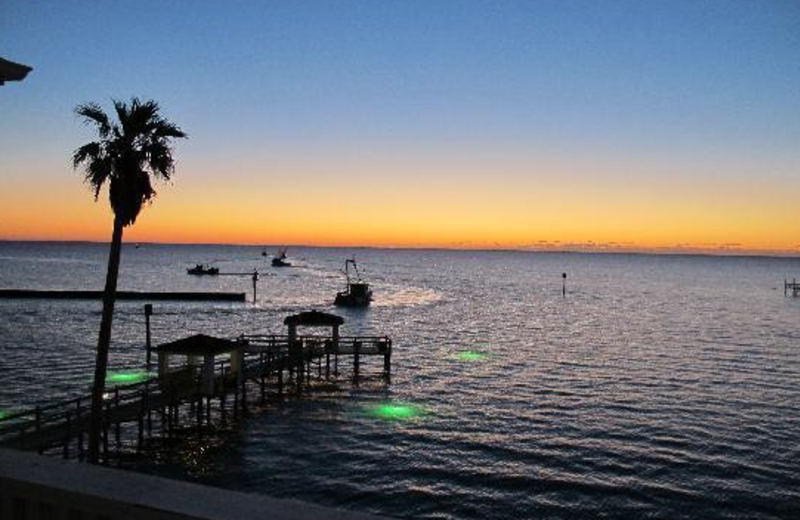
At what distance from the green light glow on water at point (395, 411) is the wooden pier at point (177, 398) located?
5.57 m

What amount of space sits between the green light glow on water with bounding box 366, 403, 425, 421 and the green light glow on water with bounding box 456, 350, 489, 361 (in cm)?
2018

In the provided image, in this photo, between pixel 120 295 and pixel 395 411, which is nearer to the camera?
pixel 395 411

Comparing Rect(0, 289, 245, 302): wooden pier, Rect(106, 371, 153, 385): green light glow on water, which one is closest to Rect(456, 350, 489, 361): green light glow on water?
Rect(106, 371, 153, 385): green light glow on water

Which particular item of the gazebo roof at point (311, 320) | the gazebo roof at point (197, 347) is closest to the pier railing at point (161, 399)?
the gazebo roof at point (197, 347)

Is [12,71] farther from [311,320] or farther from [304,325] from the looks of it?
[304,325]

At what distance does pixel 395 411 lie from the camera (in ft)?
121

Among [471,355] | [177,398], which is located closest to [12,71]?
[177,398]

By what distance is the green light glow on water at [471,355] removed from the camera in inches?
2299

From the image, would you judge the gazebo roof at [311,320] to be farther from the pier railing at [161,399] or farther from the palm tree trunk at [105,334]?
the palm tree trunk at [105,334]

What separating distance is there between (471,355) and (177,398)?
116 ft

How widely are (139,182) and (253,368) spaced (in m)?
17.6

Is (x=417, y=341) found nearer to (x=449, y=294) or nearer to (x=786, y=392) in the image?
(x=786, y=392)

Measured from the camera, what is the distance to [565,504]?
2350cm

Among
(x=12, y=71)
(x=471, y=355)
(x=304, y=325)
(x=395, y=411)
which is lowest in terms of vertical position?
(x=471, y=355)
